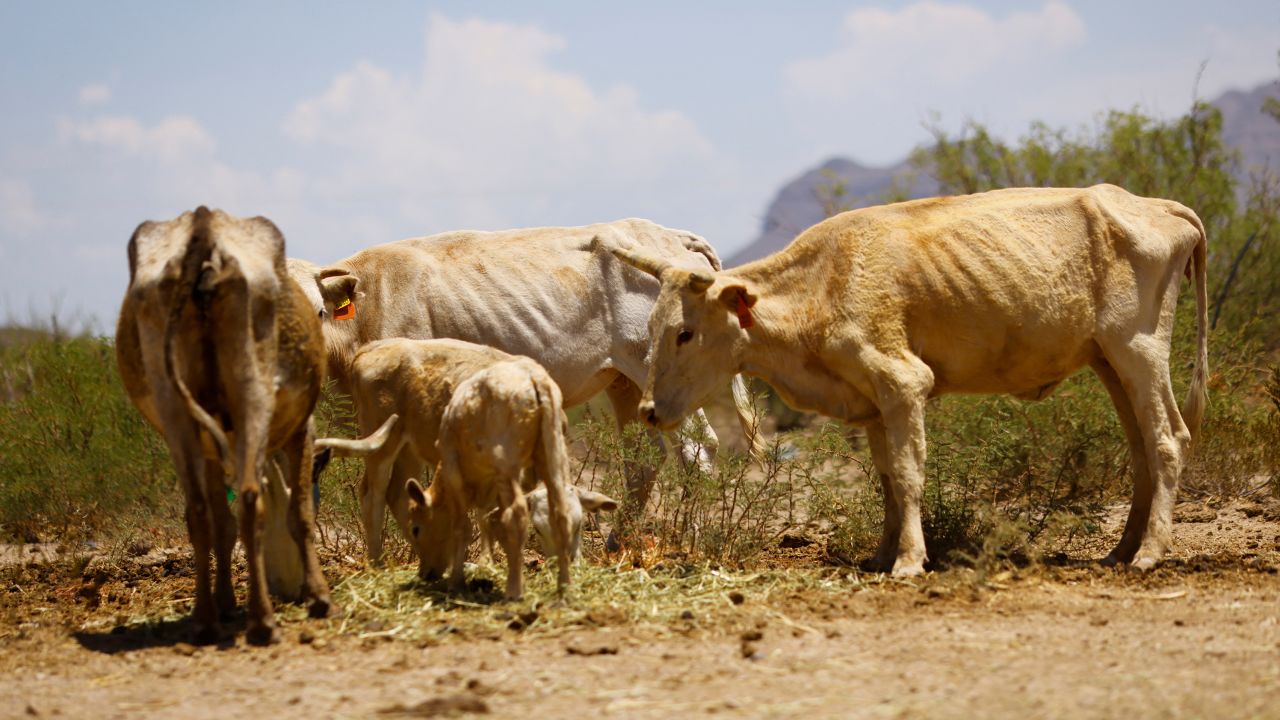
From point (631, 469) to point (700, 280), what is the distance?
1.94m

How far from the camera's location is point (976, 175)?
1852cm

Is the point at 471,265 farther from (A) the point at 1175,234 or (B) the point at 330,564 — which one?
(A) the point at 1175,234

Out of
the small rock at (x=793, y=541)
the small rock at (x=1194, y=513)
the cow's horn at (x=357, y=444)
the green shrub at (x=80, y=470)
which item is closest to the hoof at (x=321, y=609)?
the cow's horn at (x=357, y=444)

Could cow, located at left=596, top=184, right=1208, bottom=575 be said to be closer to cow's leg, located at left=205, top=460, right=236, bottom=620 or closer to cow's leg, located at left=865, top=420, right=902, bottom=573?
cow's leg, located at left=865, top=420, right=902, bottom=573

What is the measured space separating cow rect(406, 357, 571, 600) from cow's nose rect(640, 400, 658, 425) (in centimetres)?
128

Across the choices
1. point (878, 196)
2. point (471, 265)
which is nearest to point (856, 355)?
point (471, 265)

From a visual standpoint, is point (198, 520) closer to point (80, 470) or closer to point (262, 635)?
point (262, 635)

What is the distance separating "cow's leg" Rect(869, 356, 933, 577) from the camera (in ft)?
25.6

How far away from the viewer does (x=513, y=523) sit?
21.6ft

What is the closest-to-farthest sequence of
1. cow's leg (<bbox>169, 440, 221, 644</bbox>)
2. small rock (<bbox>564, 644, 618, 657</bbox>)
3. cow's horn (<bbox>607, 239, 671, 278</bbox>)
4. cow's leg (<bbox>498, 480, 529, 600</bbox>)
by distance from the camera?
small rock (<bbox>564, 644, 618, 657</bbox>), cow's leg (<bbox>169, 440, 221, 644</bbox>), cow's leg (<bbox>498, 480, 529, 600</bbox>), cow's horn (<bbox>607, 239, 671, 278</bbox>)

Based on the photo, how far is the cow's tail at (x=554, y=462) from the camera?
670cm

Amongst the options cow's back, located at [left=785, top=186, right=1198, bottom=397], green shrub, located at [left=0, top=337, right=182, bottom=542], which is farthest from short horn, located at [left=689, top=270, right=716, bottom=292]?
green shrub, located at [left=0, top=337, right=182, bottom=542]

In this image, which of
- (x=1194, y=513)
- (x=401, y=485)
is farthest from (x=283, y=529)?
(x=1194, y=513)

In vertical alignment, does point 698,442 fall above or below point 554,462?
below
